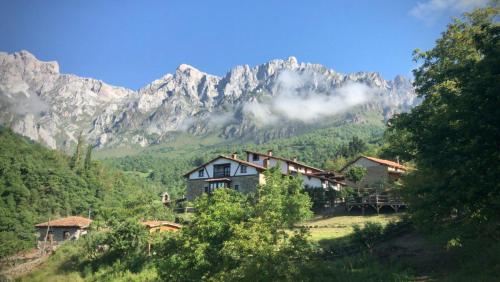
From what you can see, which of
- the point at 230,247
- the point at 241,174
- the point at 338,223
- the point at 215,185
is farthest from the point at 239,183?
the point at 230,247

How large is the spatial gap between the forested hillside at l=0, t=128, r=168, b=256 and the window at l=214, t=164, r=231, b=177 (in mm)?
10851

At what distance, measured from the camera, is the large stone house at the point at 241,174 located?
Result: 62000mm

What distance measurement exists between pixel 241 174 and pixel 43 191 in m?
53.7

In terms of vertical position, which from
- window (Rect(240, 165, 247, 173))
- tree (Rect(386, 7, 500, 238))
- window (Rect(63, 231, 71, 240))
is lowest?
window (Rect(63, 231, 71, 240))

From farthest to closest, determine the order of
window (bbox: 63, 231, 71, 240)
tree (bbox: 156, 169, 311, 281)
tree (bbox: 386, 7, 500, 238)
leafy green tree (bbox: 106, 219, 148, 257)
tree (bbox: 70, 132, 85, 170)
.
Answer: tree (bbox: 70, 132, 85, 170), window (bbox: 63, 231, 71, 240), leafy green tree (bbox: 106, 219, 148, 257), tree (bbox: 156, 169, 311, 281), tree (bbox: 386, 7, 500, 238)

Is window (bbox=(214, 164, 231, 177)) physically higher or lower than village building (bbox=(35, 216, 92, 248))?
higher

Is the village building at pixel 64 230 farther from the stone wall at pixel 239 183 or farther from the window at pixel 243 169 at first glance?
the window at pixel 243 169

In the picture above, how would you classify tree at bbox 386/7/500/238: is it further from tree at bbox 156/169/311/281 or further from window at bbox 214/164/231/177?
window at bbox 214/164/231/177

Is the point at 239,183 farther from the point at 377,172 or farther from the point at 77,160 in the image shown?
the point at 77,160

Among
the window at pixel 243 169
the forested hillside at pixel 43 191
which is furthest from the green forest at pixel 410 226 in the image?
the window at pixel 243 169

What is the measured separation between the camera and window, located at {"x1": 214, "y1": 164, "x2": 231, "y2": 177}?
64.9 metres


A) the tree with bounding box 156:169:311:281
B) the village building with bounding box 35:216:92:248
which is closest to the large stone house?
the village building with bounding box 35:216:92:248

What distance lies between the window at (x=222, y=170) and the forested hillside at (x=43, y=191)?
35.6 ft

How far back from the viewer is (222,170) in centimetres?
6550
